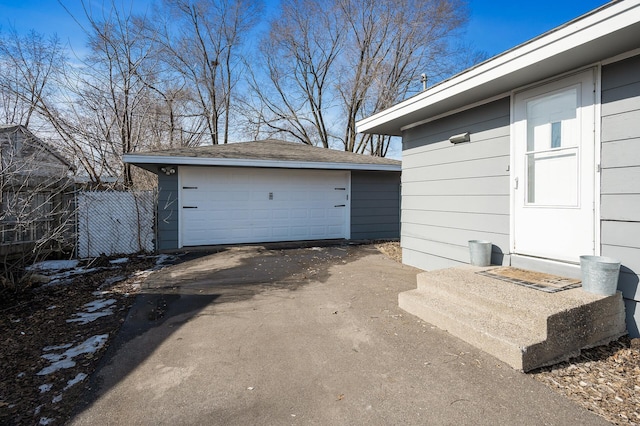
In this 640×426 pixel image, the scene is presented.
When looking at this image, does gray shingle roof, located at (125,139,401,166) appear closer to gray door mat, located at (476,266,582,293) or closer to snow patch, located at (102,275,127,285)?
snow patch, located at (102,275,127,285)

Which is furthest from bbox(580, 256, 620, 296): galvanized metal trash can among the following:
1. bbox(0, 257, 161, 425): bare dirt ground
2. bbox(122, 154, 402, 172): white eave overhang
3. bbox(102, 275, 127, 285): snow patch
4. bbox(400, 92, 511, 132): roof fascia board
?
bbox(122, 154, 402, 172): white eave overhang

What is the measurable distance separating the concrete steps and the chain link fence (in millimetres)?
6775

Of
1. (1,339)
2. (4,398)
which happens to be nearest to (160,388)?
(4,398)

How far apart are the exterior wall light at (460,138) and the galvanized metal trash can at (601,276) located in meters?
2.33

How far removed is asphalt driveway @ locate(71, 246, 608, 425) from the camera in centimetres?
196

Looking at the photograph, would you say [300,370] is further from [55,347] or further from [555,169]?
[555,169]

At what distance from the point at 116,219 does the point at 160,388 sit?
6.33 metres

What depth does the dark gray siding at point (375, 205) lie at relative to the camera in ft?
31.7

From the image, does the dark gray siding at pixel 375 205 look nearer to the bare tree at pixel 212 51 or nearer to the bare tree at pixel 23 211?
the bare tree at pixel 23 211

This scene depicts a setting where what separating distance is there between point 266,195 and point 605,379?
752 cm

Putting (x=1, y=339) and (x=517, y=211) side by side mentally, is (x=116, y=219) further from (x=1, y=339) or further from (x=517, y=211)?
(x=517, y=211)

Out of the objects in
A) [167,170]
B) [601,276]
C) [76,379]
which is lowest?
[76,379]

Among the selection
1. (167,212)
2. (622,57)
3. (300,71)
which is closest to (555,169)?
(622,57)

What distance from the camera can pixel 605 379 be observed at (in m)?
2.27
